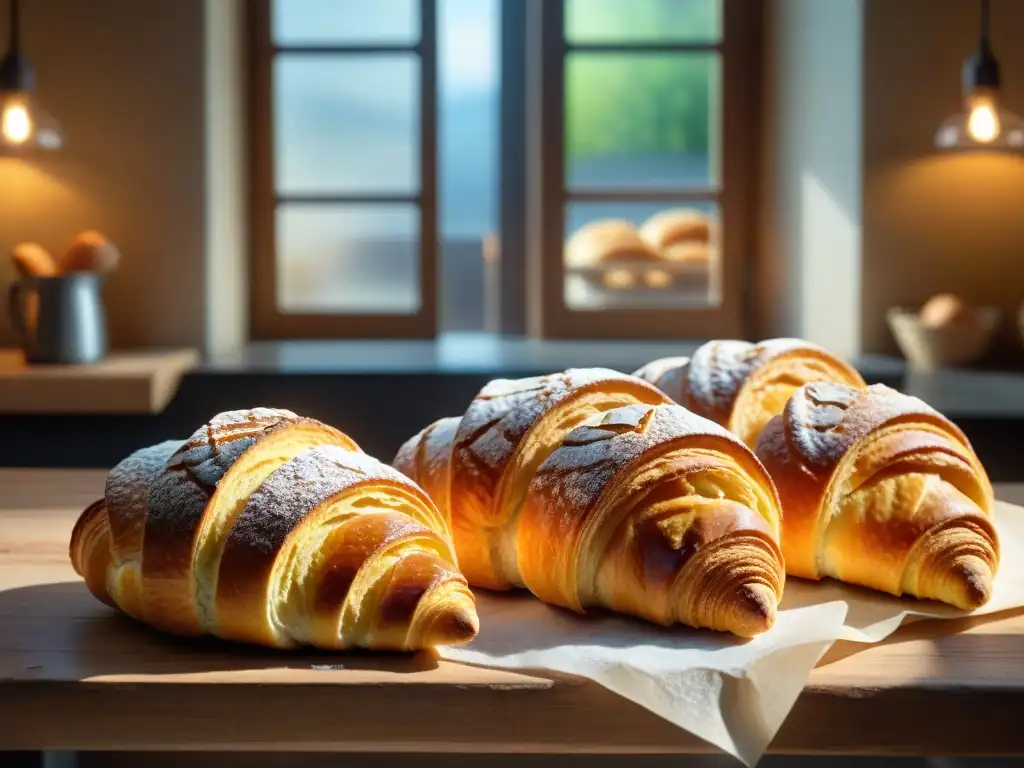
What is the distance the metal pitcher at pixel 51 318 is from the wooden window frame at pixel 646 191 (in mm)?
1336

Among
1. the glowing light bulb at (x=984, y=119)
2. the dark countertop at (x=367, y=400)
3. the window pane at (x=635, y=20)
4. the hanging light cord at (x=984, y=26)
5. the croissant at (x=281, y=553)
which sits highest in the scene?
the window pane at (x=635, y=20)

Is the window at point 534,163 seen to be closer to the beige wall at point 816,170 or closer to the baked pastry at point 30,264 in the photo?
the beige wall at point 816,170

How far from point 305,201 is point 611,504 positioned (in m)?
2.97

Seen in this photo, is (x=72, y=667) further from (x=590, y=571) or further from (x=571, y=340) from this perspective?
(x=571, y=340)

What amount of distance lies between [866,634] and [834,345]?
100 inches

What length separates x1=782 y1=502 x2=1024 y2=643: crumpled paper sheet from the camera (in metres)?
0.71

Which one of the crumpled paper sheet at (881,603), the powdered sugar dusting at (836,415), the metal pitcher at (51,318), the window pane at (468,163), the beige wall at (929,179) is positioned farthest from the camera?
the window pane at (468,163)

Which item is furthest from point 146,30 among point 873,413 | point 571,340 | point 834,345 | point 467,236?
point 467,236

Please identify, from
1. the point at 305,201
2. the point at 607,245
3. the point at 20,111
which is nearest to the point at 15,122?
the point at 20,111

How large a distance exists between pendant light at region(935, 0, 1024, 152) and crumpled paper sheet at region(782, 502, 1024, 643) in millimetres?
2094

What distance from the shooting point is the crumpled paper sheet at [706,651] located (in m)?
0.61

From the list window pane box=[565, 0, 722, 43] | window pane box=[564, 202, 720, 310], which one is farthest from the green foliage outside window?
window pane box=[564, 202, 720, 310]

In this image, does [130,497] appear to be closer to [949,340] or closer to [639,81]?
[949,340]

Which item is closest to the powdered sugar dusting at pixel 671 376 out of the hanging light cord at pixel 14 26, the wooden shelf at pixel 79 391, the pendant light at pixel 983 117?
the wooden shelf at pixel 79 391
